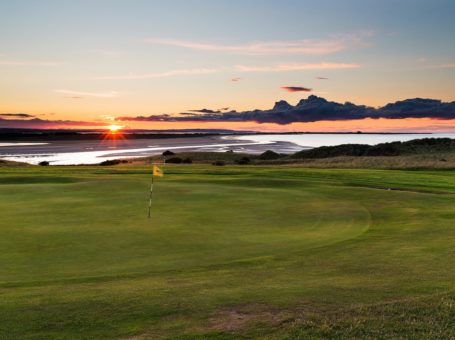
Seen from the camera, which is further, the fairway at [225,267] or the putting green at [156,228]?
the putting green at [156,228]

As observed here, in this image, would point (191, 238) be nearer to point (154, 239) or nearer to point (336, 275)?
point (154, 239)

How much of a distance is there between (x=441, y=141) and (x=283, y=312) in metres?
111

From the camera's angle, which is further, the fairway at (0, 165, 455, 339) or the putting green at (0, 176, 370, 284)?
A: the putting green at (0, 176, 370, 284)

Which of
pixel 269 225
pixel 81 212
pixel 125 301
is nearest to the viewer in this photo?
pixel 125 301

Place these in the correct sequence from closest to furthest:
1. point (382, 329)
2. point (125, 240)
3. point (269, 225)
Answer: point (382, 329)
point (125, 240)
point (269, 225)

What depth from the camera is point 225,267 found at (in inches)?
448

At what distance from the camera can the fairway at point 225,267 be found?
24.8 ft

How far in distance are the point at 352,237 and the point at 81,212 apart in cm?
1014

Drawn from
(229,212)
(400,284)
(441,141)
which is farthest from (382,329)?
(441,141)

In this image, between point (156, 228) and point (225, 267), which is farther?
point (156, 228)

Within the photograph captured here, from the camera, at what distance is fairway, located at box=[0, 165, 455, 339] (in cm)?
755

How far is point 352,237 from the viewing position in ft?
49.4

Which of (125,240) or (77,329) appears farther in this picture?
(125,240)

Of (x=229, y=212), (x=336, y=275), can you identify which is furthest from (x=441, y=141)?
(x=336, y=275)
